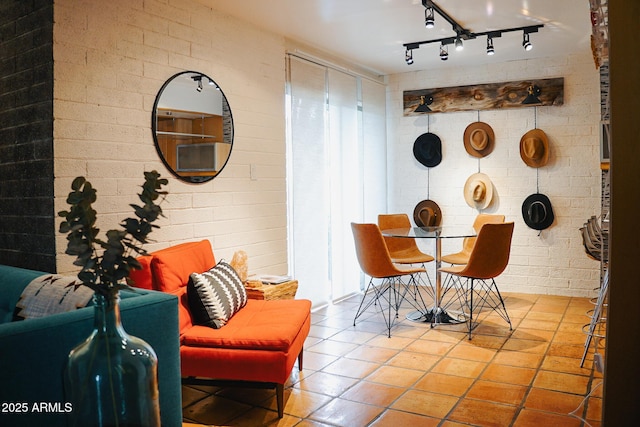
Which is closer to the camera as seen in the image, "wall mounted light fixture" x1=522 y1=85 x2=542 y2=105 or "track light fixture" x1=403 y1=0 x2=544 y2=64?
"track light fixture" x1=403 y1=0 x2=544 y2=64

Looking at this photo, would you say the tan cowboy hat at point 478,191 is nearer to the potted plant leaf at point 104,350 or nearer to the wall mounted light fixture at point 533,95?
the wall mounted light fixture at point 533,95

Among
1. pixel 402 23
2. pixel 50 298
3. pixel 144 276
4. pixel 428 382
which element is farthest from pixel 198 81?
pixel 428 382

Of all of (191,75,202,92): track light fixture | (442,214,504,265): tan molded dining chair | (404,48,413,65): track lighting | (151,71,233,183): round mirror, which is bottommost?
(442,214,504,265): tan molded dining chair

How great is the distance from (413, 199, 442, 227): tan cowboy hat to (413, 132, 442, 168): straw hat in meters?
0.46

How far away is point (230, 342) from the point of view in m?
2.90

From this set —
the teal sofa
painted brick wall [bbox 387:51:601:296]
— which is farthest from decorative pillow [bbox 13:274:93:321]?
painted brick wall [bbox 387:51:601:296]

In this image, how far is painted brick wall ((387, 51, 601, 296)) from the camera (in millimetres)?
5973

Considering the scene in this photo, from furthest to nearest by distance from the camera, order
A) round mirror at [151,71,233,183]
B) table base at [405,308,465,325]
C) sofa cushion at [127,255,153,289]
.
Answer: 1. table base at [405,308,465,325]
2. round mirror at [151,71,233,183]
3. sofa cushion at [127,255,153,289]

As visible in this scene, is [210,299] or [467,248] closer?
[210,299]

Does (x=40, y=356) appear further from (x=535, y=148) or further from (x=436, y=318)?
(x=535, y=148)

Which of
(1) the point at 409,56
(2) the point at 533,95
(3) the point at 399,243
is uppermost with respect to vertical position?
(1) the point at 409,56

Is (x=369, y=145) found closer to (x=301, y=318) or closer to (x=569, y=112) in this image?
(x=569, y=112)

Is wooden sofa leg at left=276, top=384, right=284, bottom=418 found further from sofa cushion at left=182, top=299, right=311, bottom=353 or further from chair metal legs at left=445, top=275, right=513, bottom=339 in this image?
chair metal legs at left=445, top=275, right=513, bottom=339

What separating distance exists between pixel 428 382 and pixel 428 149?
377cm
